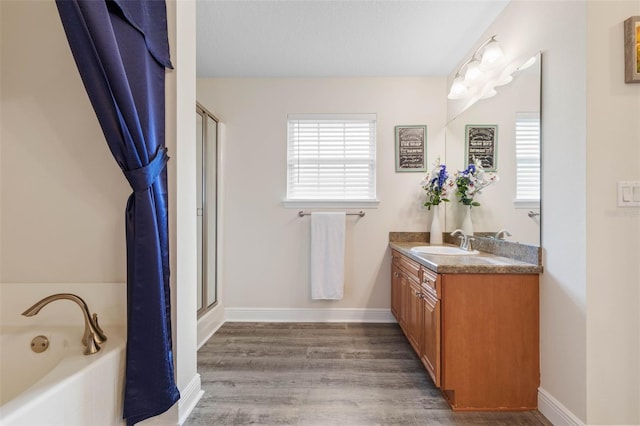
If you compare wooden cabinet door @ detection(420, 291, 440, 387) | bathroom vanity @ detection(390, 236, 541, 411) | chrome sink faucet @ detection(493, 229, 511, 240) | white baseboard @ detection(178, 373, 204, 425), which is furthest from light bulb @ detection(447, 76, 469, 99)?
white baseboard @ detection(178, 373, 204, 425)

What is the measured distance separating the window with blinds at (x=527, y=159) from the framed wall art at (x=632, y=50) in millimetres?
357

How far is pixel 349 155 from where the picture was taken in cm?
288

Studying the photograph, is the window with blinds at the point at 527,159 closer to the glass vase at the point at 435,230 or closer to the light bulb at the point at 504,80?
the light bulb at the point at 504,80

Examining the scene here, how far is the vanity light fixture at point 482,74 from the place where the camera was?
1.94 meters

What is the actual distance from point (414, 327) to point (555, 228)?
3.48 ft

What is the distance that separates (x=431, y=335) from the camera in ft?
5.44

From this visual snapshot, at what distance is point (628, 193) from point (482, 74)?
1.30 m

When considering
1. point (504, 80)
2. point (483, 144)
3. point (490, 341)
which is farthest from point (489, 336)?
point (504, 80)

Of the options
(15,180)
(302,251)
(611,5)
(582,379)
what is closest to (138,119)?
(15,180)

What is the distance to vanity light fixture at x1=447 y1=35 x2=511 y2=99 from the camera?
194cm

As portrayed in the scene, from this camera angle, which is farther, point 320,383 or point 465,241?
point 465,241

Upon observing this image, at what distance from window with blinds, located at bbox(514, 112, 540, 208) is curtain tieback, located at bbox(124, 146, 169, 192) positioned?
1942 mm

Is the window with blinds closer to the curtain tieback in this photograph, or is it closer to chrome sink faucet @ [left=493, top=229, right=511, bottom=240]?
chrome sink faucet @ [left=493, top=229, right=511, bottom=240]

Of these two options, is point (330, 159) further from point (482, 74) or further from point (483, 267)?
point (483, 267)
